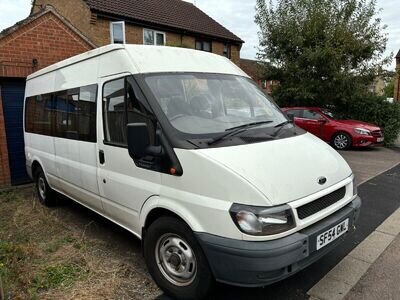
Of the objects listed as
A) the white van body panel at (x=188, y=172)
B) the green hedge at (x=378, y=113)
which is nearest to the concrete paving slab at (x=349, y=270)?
the white van body panel at (x=188, y=172)

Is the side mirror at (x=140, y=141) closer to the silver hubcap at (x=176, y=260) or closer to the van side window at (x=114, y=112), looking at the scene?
the van side window at (x=114, y=112)

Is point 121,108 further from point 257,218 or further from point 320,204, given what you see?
point 320,204

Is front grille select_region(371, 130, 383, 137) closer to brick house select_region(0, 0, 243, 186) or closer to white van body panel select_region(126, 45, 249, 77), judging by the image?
brick house select_region(0, 0, 243, 186)

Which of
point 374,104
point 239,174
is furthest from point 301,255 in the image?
point 374,104

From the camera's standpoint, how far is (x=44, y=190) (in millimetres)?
5703

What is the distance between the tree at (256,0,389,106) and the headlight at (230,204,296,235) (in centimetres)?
1044

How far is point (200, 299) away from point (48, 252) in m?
2.12

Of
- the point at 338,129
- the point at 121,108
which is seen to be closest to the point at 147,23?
the point at 338,129

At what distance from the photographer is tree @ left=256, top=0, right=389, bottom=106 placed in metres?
11.8

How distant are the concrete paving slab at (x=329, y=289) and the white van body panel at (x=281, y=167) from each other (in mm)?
967

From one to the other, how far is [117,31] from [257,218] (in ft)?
51.7

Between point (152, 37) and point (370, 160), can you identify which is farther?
point (152, 37)

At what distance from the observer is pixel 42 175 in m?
5.64

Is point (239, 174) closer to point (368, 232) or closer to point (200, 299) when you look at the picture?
point (200, 299)
